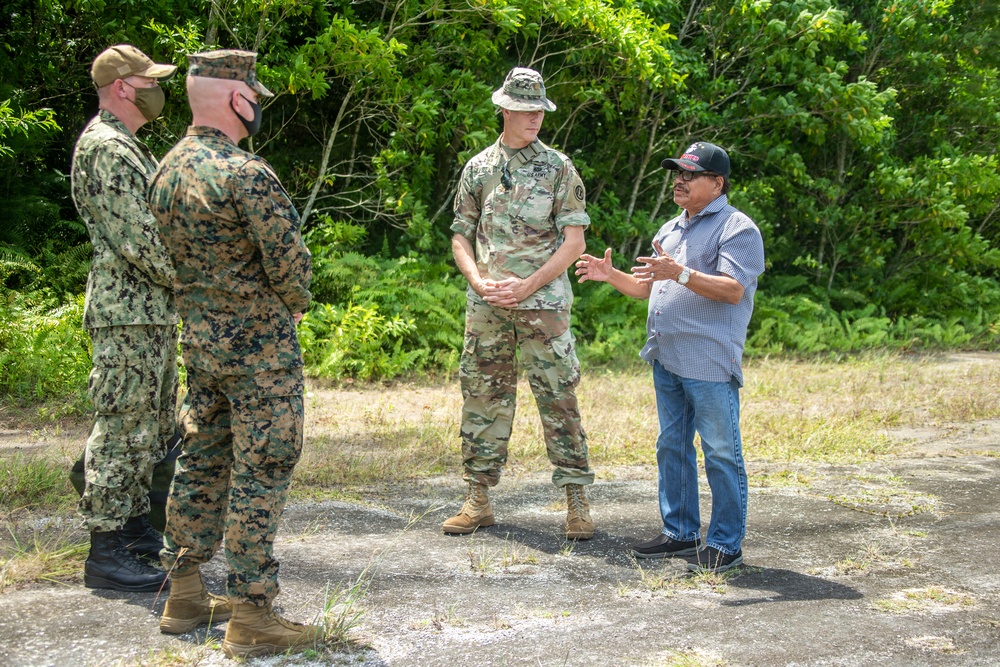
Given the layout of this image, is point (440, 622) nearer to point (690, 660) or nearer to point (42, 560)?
point (690, 660)

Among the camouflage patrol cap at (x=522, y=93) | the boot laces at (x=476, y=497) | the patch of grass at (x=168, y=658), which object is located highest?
the camouflage patrol cap at (x=522, y=93)

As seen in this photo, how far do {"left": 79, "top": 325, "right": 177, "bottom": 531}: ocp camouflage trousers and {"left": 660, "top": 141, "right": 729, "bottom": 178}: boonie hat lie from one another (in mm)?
2551

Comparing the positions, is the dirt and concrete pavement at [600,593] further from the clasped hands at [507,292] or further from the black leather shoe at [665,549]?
the clasped hands at [507,292]

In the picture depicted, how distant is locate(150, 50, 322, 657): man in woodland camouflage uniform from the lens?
3309mm

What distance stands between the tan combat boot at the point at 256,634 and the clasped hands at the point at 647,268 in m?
2.04

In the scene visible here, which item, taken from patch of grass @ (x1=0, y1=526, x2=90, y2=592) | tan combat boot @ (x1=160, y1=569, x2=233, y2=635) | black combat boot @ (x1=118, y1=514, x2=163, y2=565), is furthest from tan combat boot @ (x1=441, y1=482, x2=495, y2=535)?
patch of grass @ (x1=0, y1=526, x2=90, y2=592)

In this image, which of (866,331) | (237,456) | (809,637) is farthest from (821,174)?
(237,456)

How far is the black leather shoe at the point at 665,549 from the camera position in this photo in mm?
4672

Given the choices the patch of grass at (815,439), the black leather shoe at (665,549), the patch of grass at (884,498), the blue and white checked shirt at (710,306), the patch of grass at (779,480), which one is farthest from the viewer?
the patch of grass at (815,439)

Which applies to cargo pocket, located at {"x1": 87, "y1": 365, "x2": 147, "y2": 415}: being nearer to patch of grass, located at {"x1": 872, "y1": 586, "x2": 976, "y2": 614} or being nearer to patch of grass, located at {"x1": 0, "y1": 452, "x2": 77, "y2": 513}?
patch of grass, located at {"x1": 0, "y1": 452, "x2": 77, "y2": 513}

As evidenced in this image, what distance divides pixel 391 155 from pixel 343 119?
112 centimetres

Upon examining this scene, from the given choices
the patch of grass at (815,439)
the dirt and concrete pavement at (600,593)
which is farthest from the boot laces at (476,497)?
the patch of grass at (815,439)

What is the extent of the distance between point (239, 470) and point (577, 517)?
211 cm

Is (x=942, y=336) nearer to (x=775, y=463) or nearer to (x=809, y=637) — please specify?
(x=775, y=463)
